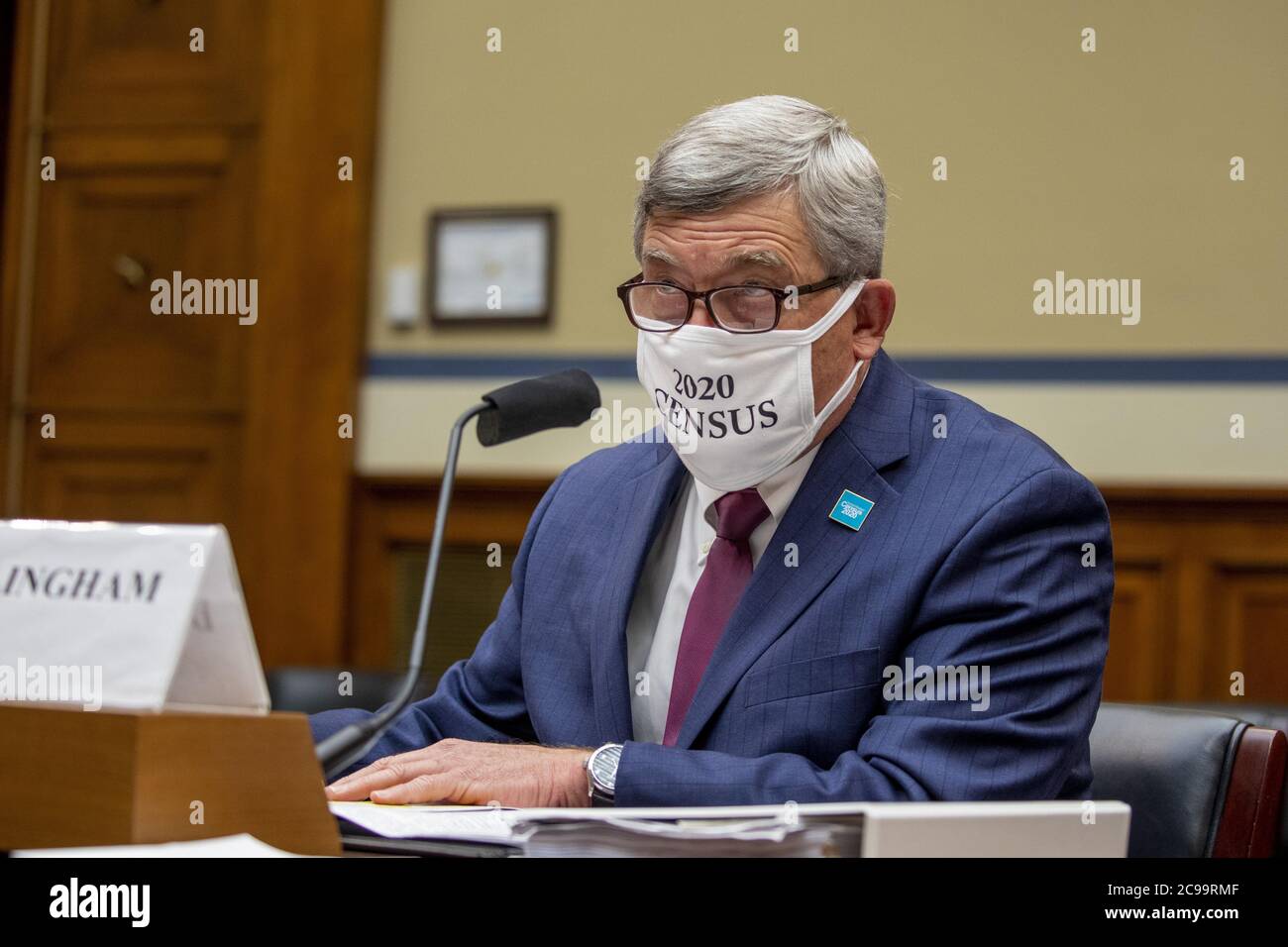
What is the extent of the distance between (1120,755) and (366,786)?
891mm

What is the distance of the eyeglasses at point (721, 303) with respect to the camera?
1.73 metres

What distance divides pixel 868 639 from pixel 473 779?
1.51 feet

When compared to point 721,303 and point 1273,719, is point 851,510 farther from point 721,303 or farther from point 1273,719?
point 1273,719

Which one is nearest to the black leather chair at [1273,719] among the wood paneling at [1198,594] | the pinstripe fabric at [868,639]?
the pinstripe fabric at [868,639]

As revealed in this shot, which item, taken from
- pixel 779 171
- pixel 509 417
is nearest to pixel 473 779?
pixel 509 417

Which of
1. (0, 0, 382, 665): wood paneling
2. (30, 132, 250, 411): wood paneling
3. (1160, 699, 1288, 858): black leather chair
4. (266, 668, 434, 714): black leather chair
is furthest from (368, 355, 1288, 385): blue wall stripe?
(1160, 699, 1288, 858): black leather chair

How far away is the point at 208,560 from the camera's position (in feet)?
3.42

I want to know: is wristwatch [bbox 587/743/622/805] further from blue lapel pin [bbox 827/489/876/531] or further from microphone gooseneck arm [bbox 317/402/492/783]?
blue lapel pin [bbox 827/489/876/531]

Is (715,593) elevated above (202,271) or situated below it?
below

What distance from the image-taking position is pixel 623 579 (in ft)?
6.11

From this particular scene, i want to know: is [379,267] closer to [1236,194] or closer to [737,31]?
[737,31]

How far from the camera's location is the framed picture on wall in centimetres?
429

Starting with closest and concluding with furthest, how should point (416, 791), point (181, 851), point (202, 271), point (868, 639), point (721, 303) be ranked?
point (181, 851) < point (416, 791) < point (868, 639) < point (721, 303) < point (202, 271)
